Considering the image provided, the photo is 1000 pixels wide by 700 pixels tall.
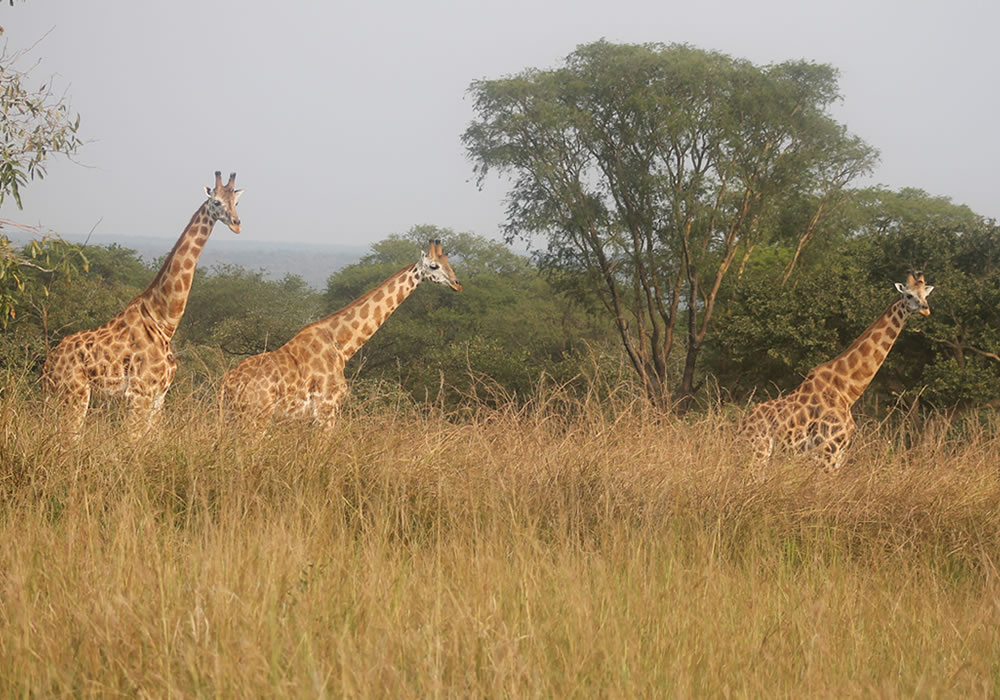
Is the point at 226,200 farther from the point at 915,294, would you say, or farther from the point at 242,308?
the point at 242,308

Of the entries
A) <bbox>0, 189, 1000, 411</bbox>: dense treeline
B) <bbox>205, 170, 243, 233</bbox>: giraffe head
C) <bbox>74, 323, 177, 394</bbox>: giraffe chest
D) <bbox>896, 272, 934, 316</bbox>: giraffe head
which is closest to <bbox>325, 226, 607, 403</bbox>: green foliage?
<bbox>0, 189, 1000, 411</bbox>: dense treeline

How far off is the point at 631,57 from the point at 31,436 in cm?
2098

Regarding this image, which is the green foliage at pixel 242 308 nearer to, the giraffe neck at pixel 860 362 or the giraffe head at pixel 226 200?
the giraffe head at pixel 226 200

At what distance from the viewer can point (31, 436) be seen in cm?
493

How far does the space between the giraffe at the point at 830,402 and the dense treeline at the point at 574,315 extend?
1205 mm

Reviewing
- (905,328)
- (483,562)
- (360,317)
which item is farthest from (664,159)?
(483,562)

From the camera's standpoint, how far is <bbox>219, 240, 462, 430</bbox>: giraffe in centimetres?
718

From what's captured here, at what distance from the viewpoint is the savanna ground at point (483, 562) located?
2.80 meters

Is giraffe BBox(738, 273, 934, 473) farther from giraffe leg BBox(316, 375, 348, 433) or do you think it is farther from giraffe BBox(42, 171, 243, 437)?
giraffe BBox(42, 171, 243, 437)

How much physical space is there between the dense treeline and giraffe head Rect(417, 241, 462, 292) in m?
0.81

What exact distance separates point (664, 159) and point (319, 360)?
17.8 m

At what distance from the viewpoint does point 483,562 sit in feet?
12.4

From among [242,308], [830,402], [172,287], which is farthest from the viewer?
[242,308]

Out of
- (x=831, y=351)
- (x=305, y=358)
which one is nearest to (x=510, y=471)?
(x=305, y=358)
